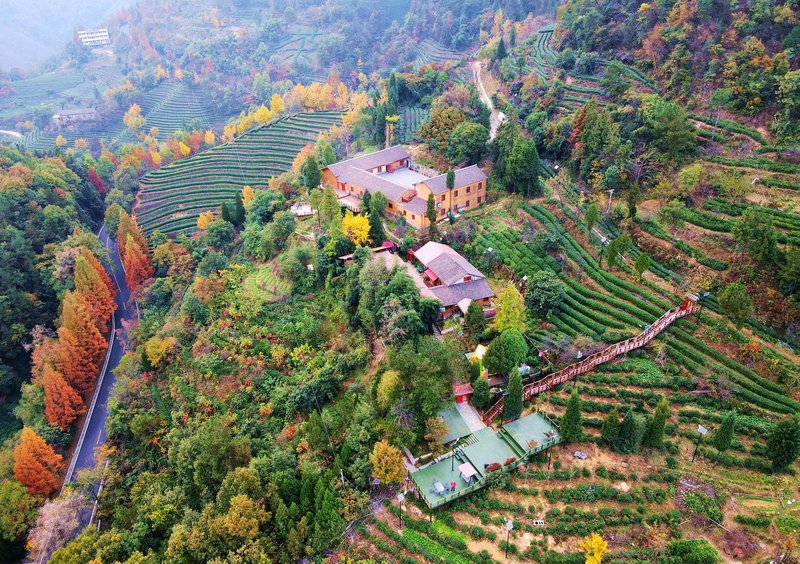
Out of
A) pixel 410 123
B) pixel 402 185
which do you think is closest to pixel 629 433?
pixel 402 185

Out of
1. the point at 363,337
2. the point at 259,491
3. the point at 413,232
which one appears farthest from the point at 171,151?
the point at 259,491

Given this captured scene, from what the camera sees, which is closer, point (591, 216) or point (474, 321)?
point (474, 321)

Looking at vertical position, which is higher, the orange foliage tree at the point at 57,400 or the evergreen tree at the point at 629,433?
the evergreen tree at the point at 629,433

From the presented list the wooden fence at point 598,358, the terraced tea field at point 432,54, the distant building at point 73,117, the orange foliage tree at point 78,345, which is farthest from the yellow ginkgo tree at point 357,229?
the distant building at point 73,117

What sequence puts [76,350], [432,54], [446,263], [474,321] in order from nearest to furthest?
[474,321]
[446,263]
[76,350]
[432,54]

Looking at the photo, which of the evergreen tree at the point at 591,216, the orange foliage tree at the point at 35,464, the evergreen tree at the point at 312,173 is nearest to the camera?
the orange foliage tree at the point at 35,464

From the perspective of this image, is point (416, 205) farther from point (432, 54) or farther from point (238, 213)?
point (432, 54)

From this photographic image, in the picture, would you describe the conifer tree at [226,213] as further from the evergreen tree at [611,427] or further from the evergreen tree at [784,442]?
the evergreen tree at [784,442]
